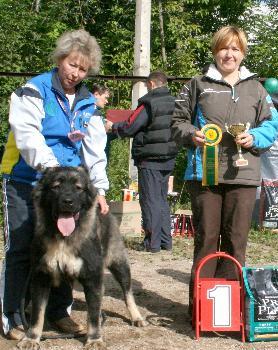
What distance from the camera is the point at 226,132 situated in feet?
14.2

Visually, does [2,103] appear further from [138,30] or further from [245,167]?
[245,167]

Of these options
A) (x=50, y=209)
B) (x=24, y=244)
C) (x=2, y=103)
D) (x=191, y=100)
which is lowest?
(x=24, y=244)

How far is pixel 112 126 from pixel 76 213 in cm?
404

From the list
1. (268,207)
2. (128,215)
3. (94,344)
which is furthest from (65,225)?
(268,207)

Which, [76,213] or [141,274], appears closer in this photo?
Result: [76,213]

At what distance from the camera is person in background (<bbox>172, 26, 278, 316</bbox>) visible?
14.2ft

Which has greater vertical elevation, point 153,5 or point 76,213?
point 153,5

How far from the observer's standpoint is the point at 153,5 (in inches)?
624

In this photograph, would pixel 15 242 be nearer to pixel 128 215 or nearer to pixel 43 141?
pixel 43 141

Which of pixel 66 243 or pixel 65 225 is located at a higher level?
pixel 65 225

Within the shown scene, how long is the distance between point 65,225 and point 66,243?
0.15 metres

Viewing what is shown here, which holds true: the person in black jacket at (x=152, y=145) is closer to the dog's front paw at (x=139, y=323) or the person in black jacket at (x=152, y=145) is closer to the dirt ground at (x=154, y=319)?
the dirt ground at (x=154, y=319)

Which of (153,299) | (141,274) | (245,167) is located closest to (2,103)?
(141,274)

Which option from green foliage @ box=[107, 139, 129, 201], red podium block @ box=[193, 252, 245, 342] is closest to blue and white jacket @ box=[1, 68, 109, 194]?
red podium block @ box=[193, 252, 245, 342]
